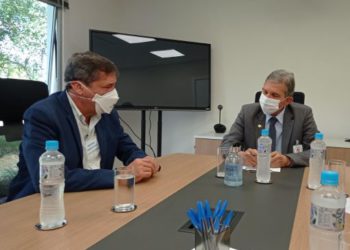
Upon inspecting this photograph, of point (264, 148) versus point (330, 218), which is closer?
point (330, 218)

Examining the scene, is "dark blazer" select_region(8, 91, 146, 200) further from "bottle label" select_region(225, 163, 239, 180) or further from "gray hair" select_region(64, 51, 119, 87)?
"bottle label" select_region(225, 163, 239, 180)

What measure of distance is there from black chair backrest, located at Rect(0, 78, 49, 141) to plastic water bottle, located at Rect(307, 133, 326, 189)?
1484 mm

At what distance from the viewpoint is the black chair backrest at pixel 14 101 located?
5.93 ft

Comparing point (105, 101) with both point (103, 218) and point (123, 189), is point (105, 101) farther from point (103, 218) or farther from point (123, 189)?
point (103, 218)

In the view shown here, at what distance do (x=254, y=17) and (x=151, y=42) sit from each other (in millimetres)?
1132

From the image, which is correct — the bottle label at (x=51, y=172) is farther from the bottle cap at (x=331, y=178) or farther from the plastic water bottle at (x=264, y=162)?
the plastic water bottle at (x=264, y=162)

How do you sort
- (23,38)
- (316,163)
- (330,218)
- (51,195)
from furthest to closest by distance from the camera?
(23,38)
(316,163)
(51,195)
(330,218)

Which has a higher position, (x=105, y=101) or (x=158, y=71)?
(x=158, y=71)

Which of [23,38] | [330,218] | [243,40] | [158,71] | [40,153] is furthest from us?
[243,40]

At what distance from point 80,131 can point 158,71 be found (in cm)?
213

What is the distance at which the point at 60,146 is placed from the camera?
143 centimetres

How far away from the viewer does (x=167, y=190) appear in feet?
4.37

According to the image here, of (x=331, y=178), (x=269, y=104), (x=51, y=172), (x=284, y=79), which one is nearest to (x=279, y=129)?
(x=269, y=104)

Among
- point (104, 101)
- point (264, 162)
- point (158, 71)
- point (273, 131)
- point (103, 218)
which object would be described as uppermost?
point (158, 71)
